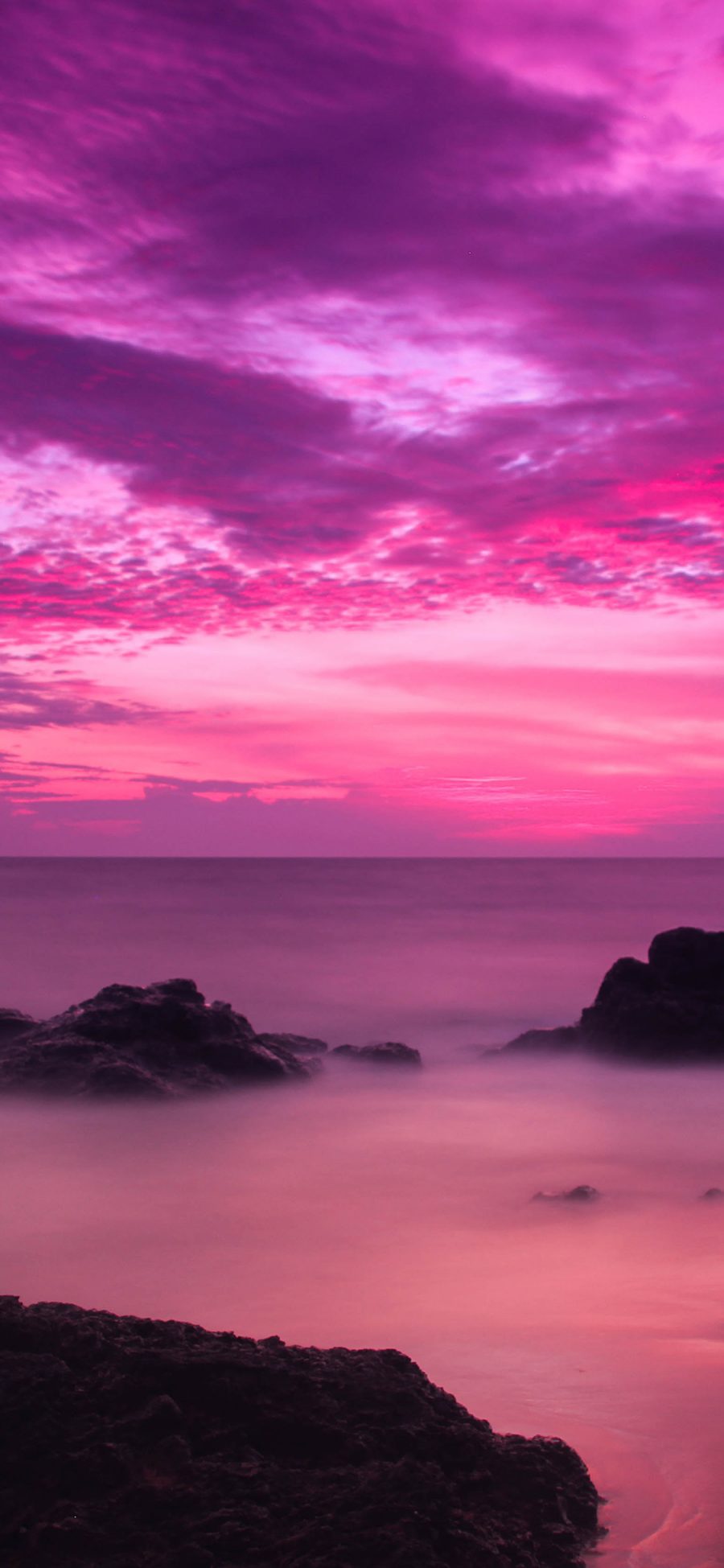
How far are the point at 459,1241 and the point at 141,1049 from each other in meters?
5.84

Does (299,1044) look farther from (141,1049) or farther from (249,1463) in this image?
(249,1463)

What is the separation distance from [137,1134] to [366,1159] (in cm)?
235

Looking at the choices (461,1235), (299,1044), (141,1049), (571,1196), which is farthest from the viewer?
(299,1044)

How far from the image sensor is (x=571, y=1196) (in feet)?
31.3

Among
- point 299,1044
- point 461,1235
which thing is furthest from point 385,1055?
point 461,1235

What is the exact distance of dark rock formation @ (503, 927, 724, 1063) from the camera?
1570 cm

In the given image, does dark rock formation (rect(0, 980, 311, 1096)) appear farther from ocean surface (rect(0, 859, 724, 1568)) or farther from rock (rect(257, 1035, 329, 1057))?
rock (rect(257, 1035, 329, 1057))

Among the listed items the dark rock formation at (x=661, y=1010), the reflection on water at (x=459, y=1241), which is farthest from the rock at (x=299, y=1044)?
the dark rock formation at (x=661, y=1010)

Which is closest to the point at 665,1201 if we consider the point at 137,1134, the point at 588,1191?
the point at 588,1191

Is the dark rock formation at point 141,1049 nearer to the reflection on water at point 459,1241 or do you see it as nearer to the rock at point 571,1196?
A: the reflection on water at point 459,1241

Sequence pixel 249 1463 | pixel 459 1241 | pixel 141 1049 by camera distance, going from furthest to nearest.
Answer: pixel 141 1049
pixel 459 1241
pixel 249 1463

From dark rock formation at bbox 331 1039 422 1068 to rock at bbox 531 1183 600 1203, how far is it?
6702mm

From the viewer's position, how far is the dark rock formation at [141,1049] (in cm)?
1241

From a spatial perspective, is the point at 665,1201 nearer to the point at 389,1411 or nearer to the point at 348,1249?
the point at 348,1249
